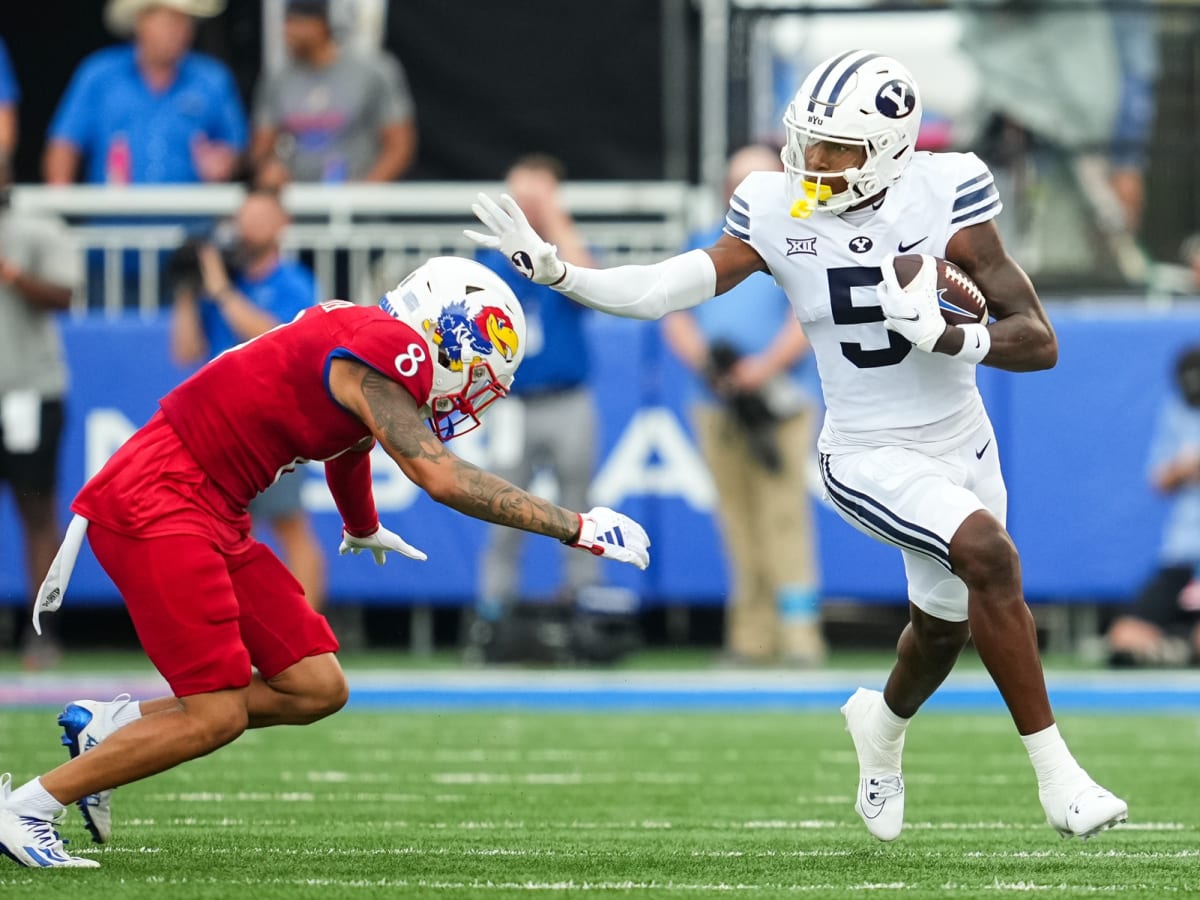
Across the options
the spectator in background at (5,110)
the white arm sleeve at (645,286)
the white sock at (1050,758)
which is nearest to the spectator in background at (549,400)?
the spectator in background at (5,110)

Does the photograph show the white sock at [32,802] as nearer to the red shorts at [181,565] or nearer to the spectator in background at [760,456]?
the red shorts at [181,565]

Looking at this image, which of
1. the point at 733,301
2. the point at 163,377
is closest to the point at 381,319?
the point at 733,301

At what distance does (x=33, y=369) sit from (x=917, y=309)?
6493mm

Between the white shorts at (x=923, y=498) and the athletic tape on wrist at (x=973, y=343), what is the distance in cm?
36

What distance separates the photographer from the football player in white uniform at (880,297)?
5.39m

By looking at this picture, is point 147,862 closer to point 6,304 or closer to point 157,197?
point 6,304

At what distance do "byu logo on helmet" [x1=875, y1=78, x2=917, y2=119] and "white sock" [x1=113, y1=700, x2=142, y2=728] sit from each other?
94.5 inches

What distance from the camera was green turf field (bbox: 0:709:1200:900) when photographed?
15.8ft

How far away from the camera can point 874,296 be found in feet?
18.0

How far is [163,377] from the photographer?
1111cm

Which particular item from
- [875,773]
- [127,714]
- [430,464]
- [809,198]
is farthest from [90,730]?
[809,198]

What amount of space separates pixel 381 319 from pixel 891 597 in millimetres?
6398

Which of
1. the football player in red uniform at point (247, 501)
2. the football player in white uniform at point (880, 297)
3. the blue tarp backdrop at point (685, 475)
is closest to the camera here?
the football player in red uniform at point (247, 501)

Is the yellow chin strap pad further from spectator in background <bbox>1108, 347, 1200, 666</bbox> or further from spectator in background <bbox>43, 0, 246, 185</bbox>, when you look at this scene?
spectator in background <bbox>43, 0, 246, 185</bbox>
